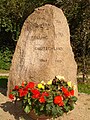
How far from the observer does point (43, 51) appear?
23.7 feet

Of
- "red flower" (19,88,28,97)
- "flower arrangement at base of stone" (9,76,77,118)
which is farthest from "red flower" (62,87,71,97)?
"red flower" (19,88,28,97)

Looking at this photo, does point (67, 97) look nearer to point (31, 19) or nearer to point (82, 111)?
point (82, 111)

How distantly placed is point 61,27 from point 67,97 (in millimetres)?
1965

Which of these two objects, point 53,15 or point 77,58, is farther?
point 77,58

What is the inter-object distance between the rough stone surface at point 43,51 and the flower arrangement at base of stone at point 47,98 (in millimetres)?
876

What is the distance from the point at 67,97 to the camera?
609 cm

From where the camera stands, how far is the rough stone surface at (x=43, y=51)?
7.11 m

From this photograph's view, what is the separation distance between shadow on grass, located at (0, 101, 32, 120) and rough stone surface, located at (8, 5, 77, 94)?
61cm

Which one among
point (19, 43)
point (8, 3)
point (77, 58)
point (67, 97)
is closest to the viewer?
point (67, 97)

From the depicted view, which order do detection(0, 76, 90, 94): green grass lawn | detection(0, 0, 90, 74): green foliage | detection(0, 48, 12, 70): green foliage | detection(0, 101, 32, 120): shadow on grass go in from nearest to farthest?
1. detection(0, 101, 32, 120): shadow on grass
2. detection(0, 76, 90, 94): green grass lawn
3. detection(0, 0, 90, 74): green foliage
4. detection(0, 48, 12, 70): green foliage

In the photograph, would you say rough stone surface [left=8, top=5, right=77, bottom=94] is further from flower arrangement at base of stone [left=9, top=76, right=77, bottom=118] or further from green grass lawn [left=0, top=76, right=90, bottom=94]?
green grass lawn [left=0, top=76, right=90, bottom=94]

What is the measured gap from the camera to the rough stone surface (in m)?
7.11

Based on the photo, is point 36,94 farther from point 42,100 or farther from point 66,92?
point 66,92

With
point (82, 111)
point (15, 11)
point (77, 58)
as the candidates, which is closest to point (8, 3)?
point (15, 11)
